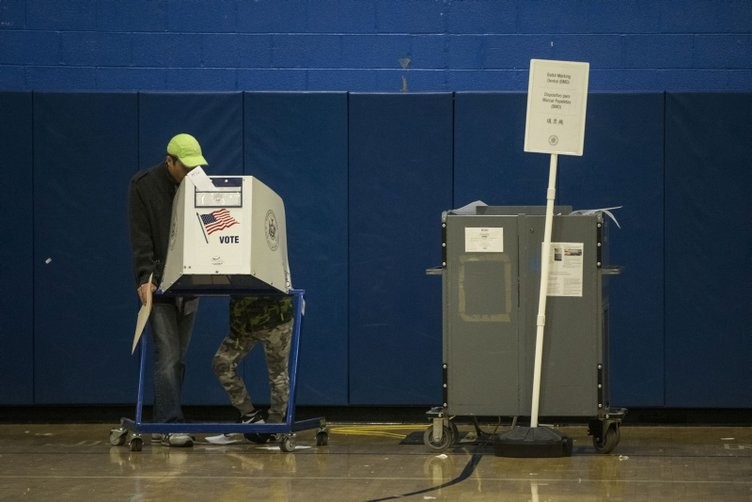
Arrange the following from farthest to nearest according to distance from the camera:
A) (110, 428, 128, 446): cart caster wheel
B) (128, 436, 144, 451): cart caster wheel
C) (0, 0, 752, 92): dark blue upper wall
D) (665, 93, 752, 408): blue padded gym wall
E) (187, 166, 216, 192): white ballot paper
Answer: (0, 0, 752, 92): dark blue upper wall → (665, 93, 752, 408): blue padded gym wall → (110, 428, 128, 446): cart caster wheel → (128, 436, 144, 451): cart caster wheel → (187, 166, 216, 192): white ballot paper

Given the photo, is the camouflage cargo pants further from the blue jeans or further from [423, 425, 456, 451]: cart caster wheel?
[423, 425, 456, 451]: cart caster wheel

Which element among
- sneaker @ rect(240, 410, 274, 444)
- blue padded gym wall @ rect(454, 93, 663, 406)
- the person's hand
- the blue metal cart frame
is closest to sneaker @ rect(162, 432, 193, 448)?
the blue metal cart frame

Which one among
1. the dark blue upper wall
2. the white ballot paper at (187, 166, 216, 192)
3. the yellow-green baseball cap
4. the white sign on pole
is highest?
the dark blue upper wall

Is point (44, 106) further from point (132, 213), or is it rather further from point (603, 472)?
point (603, 472)

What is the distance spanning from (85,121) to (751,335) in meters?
4.42

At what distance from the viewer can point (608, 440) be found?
6.88m

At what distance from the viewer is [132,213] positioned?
7102 mm

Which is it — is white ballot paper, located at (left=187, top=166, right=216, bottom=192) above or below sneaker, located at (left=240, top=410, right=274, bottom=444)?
above

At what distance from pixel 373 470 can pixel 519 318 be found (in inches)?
46.3

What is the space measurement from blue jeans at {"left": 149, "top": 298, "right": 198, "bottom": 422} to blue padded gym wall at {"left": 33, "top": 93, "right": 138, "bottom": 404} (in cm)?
143

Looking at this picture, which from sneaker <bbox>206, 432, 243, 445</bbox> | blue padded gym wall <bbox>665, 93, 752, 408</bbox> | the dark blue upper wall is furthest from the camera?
the dark blue upper wall

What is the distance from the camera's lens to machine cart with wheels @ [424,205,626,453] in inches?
271

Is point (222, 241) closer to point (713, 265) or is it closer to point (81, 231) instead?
point (81, 231)

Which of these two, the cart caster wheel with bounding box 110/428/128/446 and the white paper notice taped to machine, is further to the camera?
the cart caster wheel with bounding box 110/428/128/446
